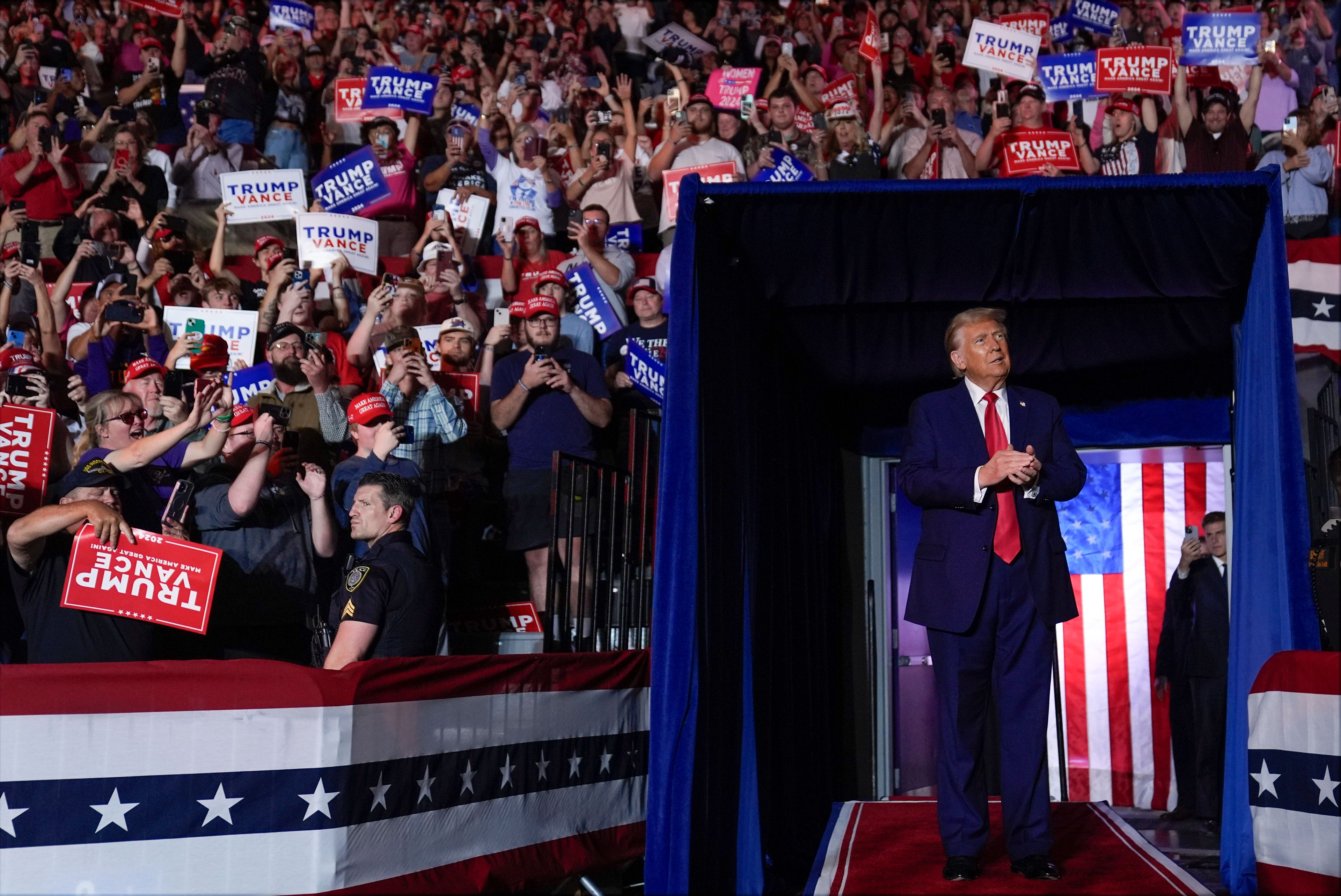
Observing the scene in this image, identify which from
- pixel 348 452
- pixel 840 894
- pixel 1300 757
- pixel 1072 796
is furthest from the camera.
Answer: pixel 1072 796

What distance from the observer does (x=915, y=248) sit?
4.67 m

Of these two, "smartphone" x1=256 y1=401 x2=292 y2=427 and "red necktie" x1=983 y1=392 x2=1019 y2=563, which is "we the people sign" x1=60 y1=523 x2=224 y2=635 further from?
"red necktie" x1=983 y1=392 x2=1019 y2=563

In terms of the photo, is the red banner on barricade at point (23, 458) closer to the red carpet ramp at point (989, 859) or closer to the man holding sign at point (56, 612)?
the man holding sign at point (56, 612)

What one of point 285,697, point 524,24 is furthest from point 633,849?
point 524,24

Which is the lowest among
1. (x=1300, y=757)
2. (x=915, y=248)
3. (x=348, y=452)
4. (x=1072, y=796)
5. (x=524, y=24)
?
(x=1072, y=796)

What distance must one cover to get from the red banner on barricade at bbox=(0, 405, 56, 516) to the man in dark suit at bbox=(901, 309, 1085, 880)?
3270 mm

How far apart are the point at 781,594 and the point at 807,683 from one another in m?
0.70

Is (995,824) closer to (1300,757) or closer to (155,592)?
(1300,757)

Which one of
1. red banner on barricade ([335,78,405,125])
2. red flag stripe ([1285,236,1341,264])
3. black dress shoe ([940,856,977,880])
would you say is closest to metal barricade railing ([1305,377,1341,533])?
red flag stripe ([1285,236,1341,264])

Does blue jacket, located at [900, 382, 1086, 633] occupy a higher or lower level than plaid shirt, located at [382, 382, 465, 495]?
lower

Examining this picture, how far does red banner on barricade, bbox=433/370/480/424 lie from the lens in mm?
6758

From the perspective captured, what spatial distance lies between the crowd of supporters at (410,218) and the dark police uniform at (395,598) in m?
0.02

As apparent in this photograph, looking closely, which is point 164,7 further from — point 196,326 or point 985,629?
point 985,629

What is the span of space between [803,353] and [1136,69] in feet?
15.4
